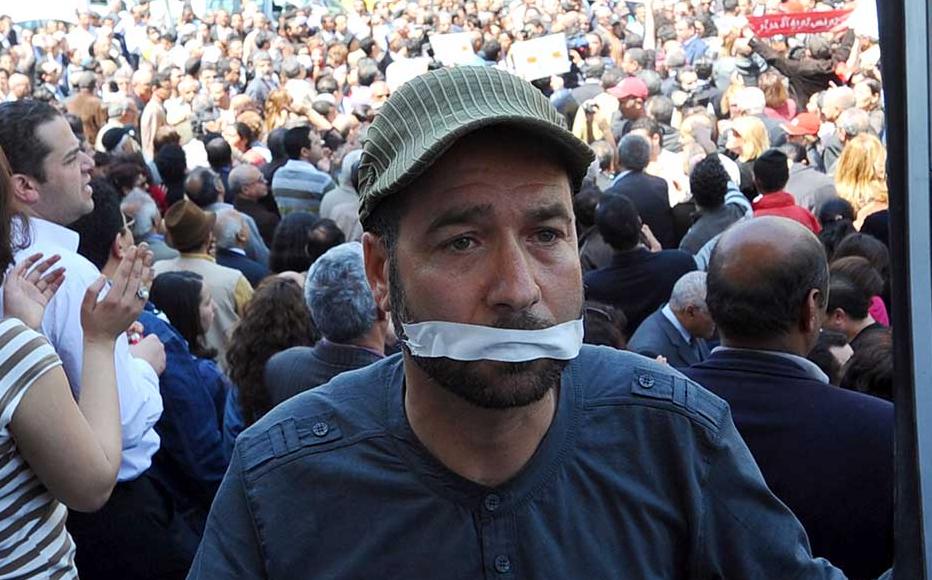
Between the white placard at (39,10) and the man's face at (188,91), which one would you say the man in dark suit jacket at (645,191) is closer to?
the man's face at (188,91)

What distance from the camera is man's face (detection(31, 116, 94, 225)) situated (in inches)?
146

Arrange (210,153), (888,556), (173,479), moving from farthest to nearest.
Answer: (210,153) < (173,479) < (888,556)

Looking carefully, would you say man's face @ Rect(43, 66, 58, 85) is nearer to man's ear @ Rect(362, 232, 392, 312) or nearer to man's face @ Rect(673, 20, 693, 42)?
man's face @ Rect(673, 20, 693, 42)

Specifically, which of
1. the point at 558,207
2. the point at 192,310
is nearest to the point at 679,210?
the point at 192,310

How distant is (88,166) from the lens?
416cm

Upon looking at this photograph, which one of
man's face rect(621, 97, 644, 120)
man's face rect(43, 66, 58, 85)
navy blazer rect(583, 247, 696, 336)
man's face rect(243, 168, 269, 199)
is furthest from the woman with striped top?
man's face rect(43, 66, 58, 85)

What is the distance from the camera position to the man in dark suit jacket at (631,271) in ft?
19.8

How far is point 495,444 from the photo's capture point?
153 centimetres

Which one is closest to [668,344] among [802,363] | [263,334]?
[263,334]

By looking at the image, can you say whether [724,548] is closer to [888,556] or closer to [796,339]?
[888,556]

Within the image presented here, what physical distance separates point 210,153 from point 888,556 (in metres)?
8.73

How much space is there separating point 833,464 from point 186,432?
6.17 ft

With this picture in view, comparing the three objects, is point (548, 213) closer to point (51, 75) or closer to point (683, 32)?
point (683, 32)

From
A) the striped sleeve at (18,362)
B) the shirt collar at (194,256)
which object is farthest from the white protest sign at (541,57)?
the striped sleeve at (18,362)
